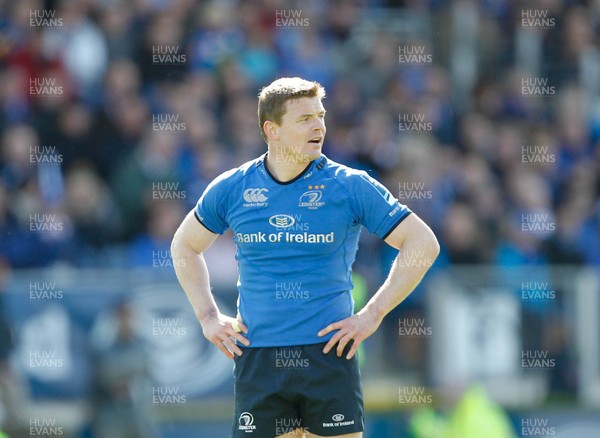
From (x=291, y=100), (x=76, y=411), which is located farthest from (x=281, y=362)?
(x=76, y=411)

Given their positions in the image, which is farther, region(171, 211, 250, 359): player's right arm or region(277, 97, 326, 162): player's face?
region(171, 211, 250, 359): player's right arm

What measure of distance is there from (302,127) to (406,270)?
2.96ft

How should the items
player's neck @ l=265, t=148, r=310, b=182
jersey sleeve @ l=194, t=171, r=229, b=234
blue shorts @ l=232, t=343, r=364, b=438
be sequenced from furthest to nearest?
jersey sleeve @ l=194, t=171, r=229, b=234 → player's neck @ l=265, t=148, r=310, b=182 → blue shorts @ l=232, t=343, r=364, b=438

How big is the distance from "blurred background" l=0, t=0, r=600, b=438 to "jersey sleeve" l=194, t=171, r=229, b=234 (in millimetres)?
4219

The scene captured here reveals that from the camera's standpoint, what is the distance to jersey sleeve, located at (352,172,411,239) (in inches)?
227

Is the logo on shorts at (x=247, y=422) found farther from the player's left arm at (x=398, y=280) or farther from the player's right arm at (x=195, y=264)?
the player's left arm at (x=398, y=280)

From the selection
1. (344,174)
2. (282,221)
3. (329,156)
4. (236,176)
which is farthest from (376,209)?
(329,156)

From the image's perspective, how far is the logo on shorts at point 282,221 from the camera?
19.1 ft

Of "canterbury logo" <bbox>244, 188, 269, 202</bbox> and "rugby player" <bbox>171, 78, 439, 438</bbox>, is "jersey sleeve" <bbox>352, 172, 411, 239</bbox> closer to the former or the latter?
"rugby player" <bbox>171, 78, 439, 438</bbox>

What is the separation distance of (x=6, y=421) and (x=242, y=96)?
4.59 metres

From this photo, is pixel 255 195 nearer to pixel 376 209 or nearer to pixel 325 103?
pixel 376 209

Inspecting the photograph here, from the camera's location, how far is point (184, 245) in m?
6.17

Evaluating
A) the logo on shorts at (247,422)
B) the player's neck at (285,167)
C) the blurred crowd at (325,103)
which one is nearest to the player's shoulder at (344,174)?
the player's neck at (285,167)

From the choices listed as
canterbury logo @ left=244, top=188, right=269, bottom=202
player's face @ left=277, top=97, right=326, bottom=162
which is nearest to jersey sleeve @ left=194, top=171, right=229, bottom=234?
canterbury logo @ left=244, top=188, right=269, bottom=202
